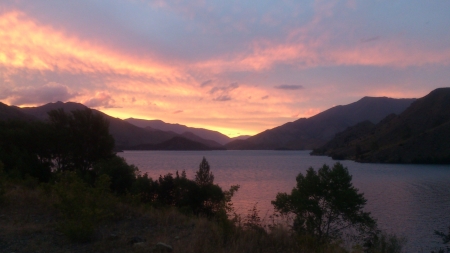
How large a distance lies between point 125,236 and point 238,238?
106 inches

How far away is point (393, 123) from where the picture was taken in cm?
13788

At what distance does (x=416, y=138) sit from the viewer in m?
109

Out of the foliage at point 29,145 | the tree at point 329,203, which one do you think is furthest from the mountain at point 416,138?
the foliage at point 29,145

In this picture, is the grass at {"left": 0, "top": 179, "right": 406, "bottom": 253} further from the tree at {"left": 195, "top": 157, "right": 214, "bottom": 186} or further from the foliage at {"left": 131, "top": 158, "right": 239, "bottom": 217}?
the tree at {"left": 195, "top": 157, "right": 214, "bottom": 186}

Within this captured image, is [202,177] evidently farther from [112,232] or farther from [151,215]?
[112,232]

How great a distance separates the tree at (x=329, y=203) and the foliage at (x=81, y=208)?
14.7 meters

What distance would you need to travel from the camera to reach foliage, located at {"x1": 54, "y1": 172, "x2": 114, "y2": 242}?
7992 millimetres

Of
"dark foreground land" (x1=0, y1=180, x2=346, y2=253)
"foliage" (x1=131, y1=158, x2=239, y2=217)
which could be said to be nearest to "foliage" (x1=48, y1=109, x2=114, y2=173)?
"foliage" (x1=131, y1=158, x2=239, y2=217)

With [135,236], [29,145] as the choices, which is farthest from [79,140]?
[135,236]

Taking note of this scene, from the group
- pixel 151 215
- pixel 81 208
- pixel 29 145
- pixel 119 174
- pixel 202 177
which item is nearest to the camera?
pixel 81 208

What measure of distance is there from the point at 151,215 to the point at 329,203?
15.9 m

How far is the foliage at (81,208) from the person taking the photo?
7992mm

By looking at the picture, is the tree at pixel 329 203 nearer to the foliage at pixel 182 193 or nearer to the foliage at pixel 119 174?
the foliage at pixel 182 193

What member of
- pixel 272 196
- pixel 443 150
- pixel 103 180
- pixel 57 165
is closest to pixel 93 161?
pixel 57 165
